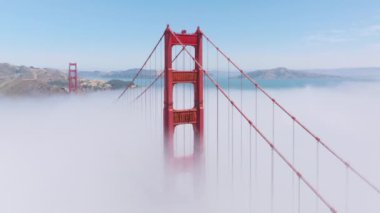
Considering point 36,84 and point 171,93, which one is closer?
point 171,93

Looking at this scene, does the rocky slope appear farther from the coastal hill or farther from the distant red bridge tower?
the distant red bridge tower

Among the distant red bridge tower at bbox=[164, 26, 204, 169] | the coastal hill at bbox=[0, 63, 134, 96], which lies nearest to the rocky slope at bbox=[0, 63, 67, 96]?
the coastal hill at bbox=[0, 63, 134, 96]

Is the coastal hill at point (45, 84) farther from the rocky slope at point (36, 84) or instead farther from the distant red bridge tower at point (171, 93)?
the distant red bridge tower at point (171, 93)

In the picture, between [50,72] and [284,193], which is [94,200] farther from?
[50,72]

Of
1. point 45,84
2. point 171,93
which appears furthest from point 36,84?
point 171,93

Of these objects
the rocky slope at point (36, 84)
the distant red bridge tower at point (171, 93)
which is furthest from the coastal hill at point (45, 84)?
the distant red bridge tower at point (171, 93)

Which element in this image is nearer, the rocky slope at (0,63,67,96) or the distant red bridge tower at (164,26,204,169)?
the distant red bridge tower at (164,26,204,169)

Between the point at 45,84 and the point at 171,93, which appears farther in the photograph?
the point at 45,84

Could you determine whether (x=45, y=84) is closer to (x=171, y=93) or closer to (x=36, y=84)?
(x=36, y=84)

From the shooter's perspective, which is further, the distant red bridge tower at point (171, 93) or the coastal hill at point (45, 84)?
the coastal hill at point (45, 84)
